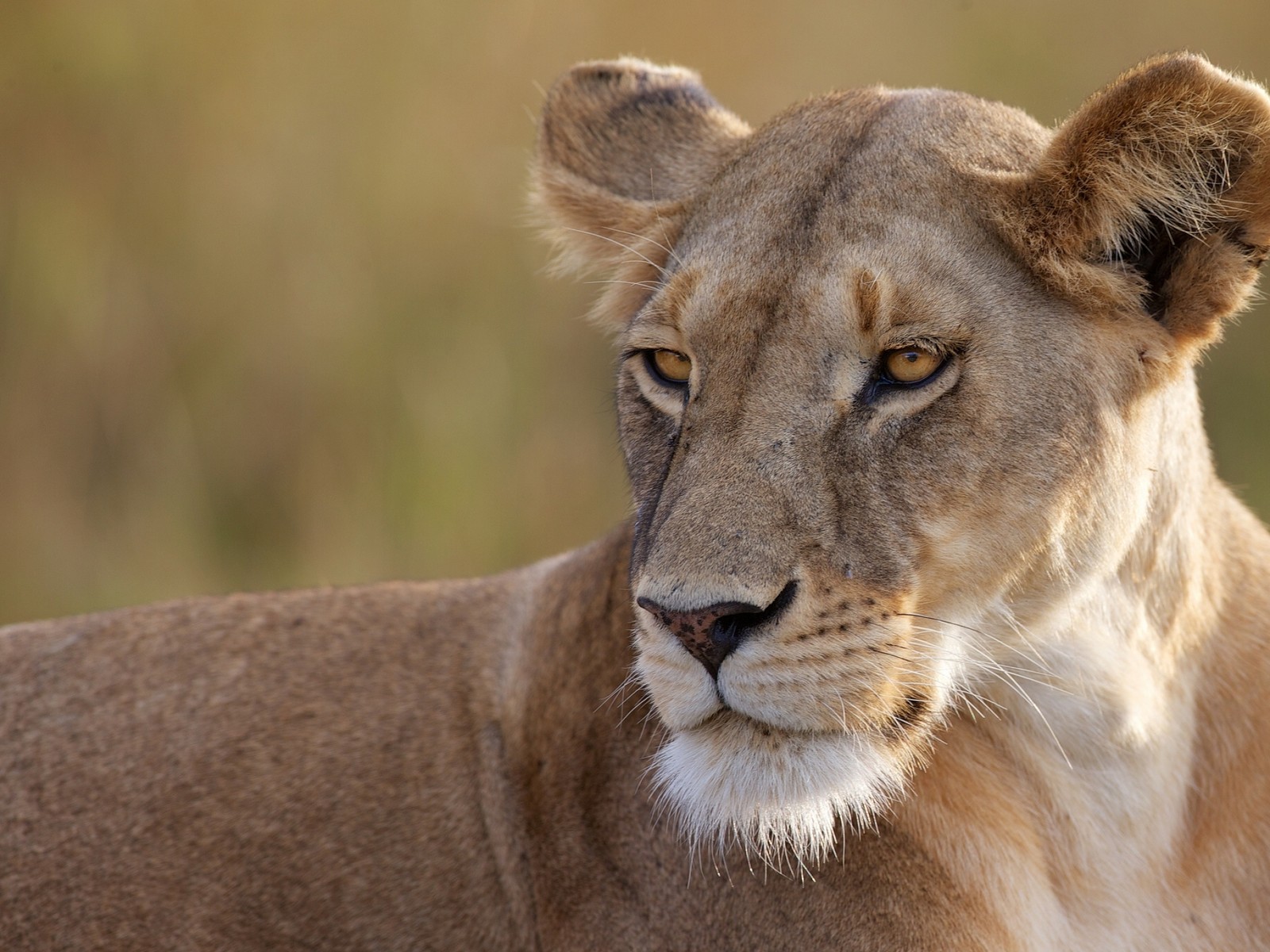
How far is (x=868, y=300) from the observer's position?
2660mm

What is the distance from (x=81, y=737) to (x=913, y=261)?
229 cm

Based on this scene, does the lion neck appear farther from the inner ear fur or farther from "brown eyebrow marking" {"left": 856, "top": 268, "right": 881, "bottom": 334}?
the inner ear fur

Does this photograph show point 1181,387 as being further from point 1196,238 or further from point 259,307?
point 259,307

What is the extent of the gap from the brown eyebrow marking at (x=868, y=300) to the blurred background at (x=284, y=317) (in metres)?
4.21

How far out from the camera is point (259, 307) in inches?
276

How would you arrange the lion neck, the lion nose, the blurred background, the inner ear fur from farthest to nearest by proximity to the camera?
1. the blurred background
2. the inner ear fur
3. the lion neck
4. the lion nose

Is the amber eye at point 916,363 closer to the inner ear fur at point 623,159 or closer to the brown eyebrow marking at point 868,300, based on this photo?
the brown eyebrow marking at point 868,300

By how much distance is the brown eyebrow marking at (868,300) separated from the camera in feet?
8.71

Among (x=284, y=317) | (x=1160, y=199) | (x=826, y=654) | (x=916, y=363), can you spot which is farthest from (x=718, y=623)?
(x=284, y=317)

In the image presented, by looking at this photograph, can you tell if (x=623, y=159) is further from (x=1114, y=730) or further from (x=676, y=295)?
(x=1114, y=730)

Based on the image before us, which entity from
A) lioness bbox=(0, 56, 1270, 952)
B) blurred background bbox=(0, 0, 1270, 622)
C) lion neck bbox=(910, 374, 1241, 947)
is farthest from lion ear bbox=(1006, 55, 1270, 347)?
blurred background bbox=(0, 0, 1270, 622)

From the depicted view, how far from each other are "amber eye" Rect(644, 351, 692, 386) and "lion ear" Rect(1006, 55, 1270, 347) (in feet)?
2.15

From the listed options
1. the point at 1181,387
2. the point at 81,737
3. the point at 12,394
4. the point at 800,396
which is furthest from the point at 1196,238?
the point at 12,394

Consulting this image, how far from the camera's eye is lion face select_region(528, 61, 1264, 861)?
8.22 ft
